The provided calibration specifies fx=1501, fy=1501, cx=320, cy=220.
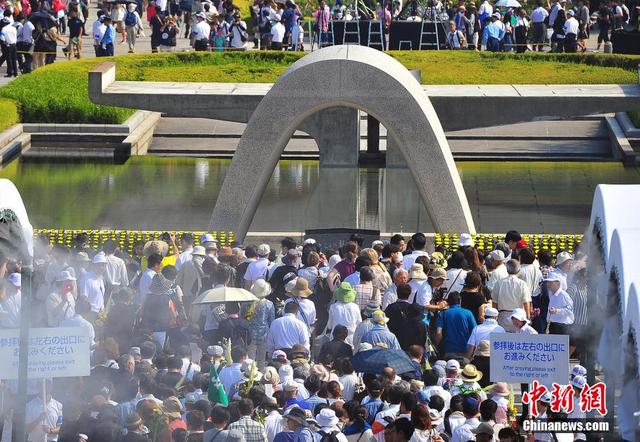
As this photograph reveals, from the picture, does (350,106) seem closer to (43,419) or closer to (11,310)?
(11,310)

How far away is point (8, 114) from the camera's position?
3512cm

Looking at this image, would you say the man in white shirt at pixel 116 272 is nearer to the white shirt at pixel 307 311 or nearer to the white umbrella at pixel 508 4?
the white shirt at pixel 307 311

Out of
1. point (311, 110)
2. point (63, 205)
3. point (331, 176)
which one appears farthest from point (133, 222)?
point (311, 110)

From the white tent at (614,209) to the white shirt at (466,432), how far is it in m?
2.01

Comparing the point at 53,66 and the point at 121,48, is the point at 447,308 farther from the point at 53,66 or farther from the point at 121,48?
the point at 121,48

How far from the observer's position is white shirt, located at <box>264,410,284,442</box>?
1331 centimetres

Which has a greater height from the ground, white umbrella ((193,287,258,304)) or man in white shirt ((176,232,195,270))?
white umbrella ((193,287,258,304))

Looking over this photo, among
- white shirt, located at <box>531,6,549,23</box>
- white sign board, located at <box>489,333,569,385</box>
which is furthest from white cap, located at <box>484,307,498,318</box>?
white shirt, located at <box>531,6,549,23</box>

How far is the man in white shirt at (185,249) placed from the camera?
1883 cm

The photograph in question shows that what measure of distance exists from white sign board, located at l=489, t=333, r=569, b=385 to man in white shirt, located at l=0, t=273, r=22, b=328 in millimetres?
5443

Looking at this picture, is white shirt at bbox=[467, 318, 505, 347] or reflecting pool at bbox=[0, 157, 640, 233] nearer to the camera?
white shirt at bbox=[467, 318, 505, 347]

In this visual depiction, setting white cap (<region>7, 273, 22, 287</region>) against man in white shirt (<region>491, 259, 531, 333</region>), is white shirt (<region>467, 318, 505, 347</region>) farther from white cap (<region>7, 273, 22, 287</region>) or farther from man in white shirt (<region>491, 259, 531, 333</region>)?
white cap (<region>7, 273, 22, 287</region>)

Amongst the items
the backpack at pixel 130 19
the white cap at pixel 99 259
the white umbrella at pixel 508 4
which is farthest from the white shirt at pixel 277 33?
the white cap at pixel 99 259

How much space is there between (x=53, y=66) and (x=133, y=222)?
39.5ft
